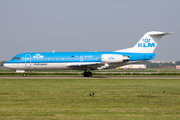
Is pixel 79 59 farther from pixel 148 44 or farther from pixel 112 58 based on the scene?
pixel 148 44

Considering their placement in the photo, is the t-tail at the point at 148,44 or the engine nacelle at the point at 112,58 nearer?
the engine nacelle at the point at 112,58

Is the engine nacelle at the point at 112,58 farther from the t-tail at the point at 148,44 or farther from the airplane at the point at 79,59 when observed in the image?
the t-tail at the point at 148,44

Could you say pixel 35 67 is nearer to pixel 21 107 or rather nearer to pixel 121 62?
pixel 121 62

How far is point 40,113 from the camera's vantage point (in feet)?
35.1

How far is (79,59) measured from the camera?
130 feet

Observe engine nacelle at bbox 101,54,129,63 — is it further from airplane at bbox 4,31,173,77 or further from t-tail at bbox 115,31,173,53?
t-tail at bbox 115,31,173,53

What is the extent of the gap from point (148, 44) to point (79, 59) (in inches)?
472

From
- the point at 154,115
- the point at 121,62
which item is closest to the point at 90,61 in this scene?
the point at 121,62

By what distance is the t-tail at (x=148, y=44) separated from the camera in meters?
40.8

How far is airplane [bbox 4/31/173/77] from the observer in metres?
39.1

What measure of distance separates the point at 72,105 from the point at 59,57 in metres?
27.4

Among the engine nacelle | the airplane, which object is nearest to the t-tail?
the airplane

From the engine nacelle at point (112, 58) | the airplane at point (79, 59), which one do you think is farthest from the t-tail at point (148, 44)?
the engine nacelle at point (112, 58)

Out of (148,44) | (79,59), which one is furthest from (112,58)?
(148,44)
